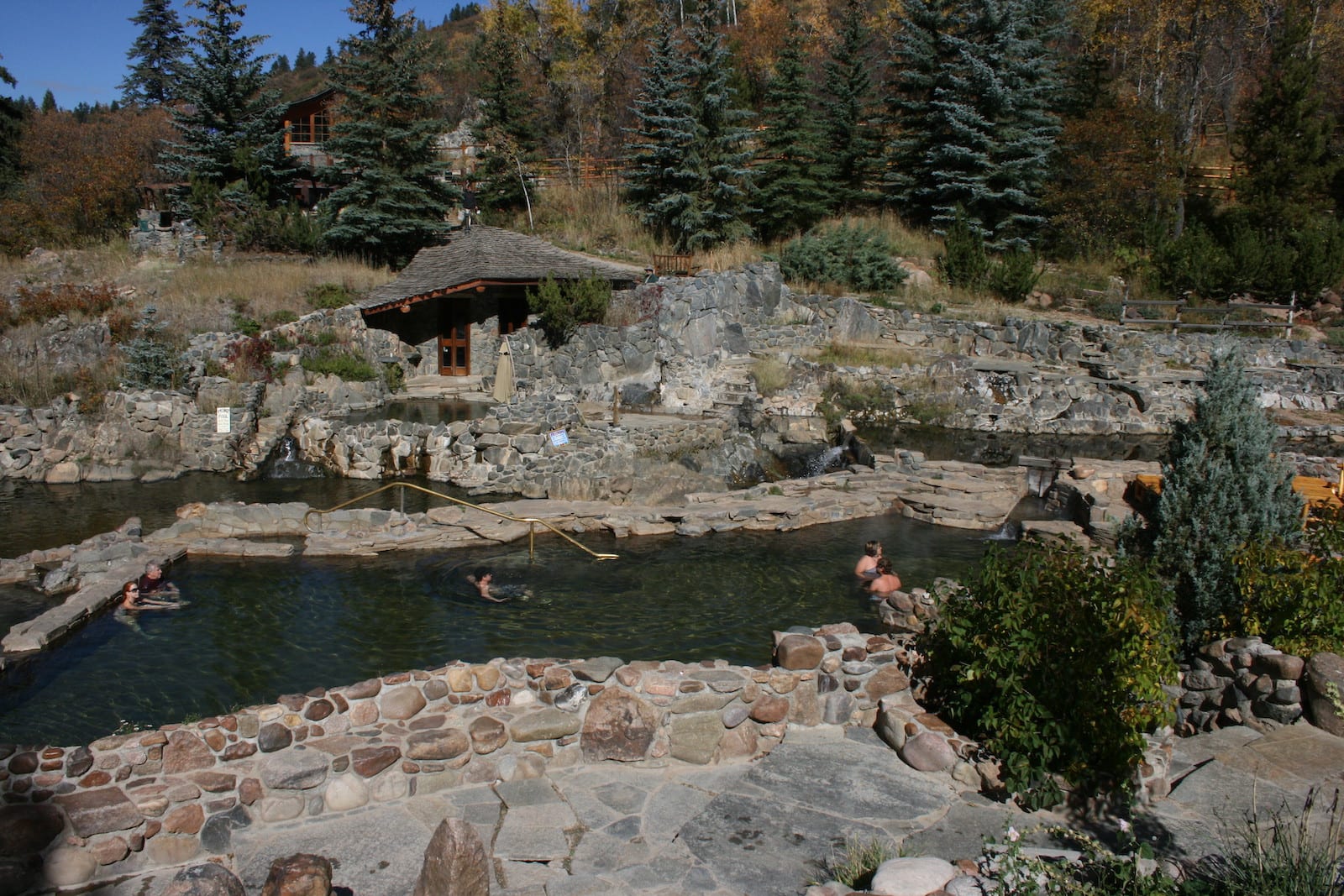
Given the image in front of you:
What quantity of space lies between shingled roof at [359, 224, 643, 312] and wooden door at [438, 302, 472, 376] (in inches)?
40.9

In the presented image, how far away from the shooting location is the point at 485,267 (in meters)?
23.8

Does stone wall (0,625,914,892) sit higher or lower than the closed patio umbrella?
lower

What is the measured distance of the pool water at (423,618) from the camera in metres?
9.02

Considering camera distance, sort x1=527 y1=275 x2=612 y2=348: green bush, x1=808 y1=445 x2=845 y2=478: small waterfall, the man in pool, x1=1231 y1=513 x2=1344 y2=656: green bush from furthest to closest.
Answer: x1=527 y1=275 x2=612 y2=348: green bush → x1=808 y1=445 x2=845 y2=478: small waterfall → the man in pool → x1=1231 y1=513 x2=1344 y2=656: green bush

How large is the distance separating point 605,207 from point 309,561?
70.4 feet

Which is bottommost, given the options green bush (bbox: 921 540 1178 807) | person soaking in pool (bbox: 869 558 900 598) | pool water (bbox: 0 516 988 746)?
pool water (bbox: 0 516 988 746)

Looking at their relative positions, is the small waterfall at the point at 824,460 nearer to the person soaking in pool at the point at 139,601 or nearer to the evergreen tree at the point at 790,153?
the person soaking in pool at the point at 139,601

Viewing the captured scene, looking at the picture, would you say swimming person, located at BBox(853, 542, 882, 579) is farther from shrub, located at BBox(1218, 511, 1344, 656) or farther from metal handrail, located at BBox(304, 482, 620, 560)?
shrub, located at BBox(1218, 511, 1344, 656)

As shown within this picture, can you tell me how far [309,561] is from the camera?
1275 cm

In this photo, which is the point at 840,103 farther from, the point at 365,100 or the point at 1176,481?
the point at 1176,481

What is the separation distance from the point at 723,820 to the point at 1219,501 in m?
5.38

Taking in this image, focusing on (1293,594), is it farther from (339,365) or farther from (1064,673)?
(339,365)

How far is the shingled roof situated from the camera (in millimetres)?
22797

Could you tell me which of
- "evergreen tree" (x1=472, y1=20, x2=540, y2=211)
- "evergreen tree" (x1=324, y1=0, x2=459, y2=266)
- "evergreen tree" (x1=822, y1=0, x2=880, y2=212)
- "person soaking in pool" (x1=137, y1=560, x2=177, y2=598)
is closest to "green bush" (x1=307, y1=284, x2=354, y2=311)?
"evergreen tree" (x1=324, y1=0, x2=459, y2=266)
